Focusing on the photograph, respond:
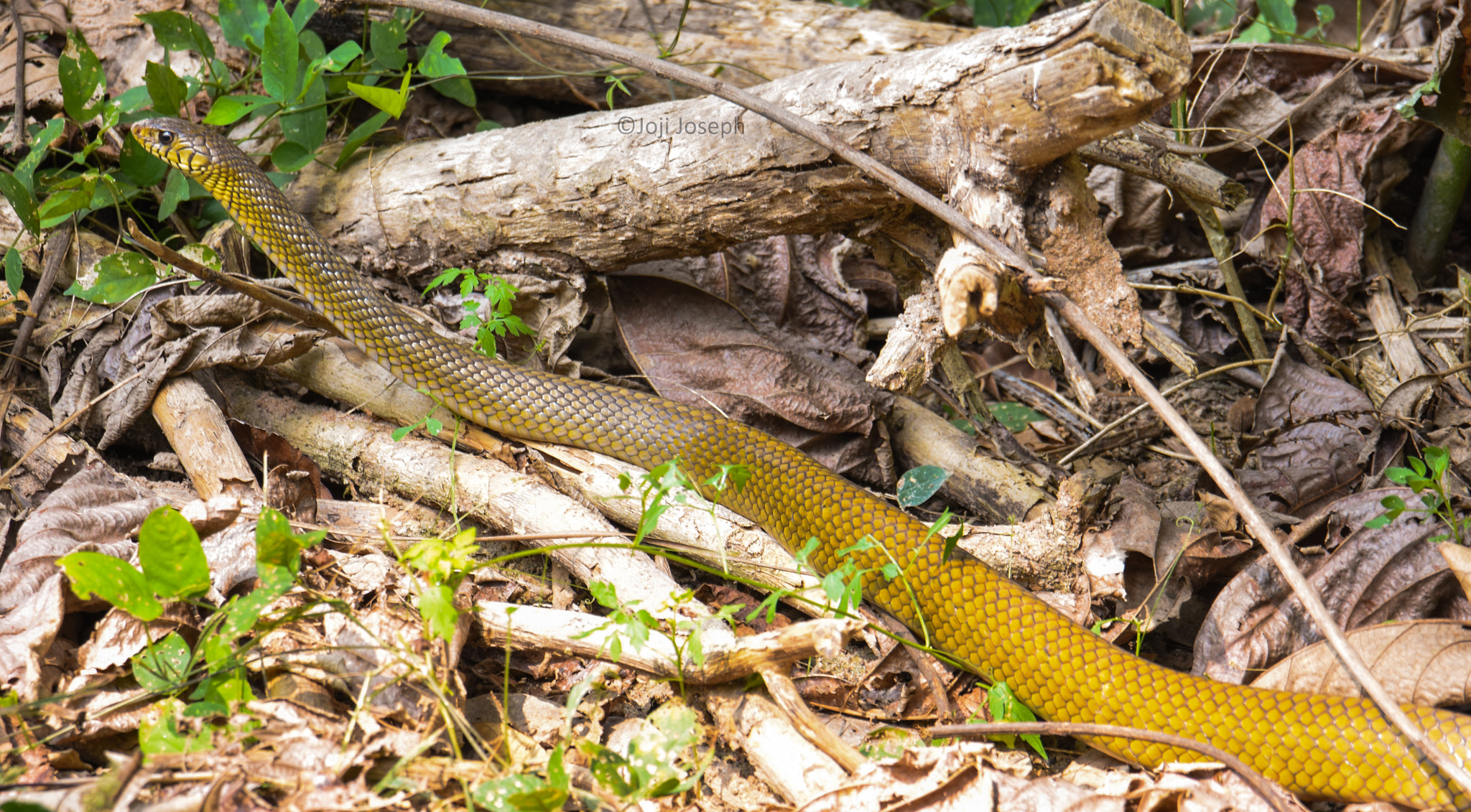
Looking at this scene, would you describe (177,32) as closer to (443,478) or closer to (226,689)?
(443,478)

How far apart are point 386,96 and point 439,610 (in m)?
2.56

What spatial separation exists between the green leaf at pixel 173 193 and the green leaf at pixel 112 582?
2.24 meters

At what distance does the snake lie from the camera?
2.64m

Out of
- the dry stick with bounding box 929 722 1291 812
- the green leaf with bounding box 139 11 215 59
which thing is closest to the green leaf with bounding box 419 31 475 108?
the green leaf with bounding box 139 11 215 59

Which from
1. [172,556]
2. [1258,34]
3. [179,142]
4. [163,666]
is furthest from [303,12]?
[1258,34]

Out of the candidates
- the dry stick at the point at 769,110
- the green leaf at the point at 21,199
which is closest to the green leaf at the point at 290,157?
the green leaf at the point at 21,199

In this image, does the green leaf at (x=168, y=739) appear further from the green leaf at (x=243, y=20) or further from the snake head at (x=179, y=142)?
the green leaf at (x=243, y=20)

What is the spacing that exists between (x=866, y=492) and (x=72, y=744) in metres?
2.62

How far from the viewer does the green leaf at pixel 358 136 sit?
13.5 feet

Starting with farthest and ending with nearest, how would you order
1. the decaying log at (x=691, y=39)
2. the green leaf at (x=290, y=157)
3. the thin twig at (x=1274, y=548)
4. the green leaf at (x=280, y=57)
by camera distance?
the decaying log at (x=691, y=39) → the green leaf at (x=290, y=157) → the green leaf at (x=280, y=57) → the thin twig at (x=1274, y=548)

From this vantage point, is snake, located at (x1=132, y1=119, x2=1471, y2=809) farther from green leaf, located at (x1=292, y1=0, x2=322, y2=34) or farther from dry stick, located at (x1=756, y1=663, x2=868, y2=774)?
green leaf, located at (x1=292, y1=0, x2=322, y2=34)

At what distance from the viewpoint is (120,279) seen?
365cm

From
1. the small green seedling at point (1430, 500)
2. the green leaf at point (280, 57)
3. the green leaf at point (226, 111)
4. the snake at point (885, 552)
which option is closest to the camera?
the snake at point (885, 552)

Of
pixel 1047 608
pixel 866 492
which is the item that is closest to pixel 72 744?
pixel 866 492
